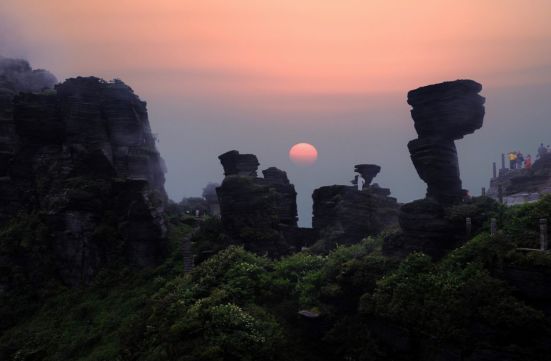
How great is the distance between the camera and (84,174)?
1522 inches

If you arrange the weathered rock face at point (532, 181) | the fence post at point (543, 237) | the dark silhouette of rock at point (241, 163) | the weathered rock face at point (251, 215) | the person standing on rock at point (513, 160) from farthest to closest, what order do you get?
the person standing on rock at point (513, 160) → the dark silhouette of rock at point (241, 163) → the weathered rock face at point (532, 181) → the weathered rock face at point (251, 215) → the fence post at point (543, 237)

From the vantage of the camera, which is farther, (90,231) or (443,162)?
(90,231)

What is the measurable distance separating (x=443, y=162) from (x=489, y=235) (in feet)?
23.5

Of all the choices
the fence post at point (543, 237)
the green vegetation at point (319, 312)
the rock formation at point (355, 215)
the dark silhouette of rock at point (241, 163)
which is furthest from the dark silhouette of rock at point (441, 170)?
the dark silhouette of rock at point (241, 163)

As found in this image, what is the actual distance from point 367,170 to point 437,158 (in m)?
21.2

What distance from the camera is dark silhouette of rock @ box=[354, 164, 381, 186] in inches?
1860

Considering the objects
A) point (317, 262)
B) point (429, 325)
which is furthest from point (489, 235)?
point (317, 262)

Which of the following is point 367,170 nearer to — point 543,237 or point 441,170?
point 441,170

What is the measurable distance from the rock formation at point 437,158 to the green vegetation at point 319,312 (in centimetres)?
197

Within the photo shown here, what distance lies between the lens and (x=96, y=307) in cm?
3169

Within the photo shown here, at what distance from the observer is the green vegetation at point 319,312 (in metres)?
17.0

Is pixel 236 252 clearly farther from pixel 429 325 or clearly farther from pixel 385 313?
pixel 429 325

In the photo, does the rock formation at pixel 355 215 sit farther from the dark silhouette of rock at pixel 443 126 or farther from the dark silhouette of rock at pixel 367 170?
the dark silhouette of rock at pixel 443 126

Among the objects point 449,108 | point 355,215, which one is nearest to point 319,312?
point 449,108
